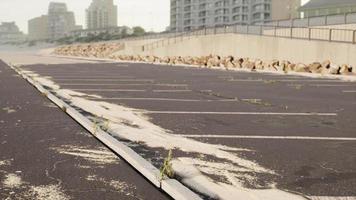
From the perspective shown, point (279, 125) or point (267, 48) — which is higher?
point (267, 48)

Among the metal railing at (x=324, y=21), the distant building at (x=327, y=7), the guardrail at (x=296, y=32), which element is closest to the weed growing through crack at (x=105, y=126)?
the guardrail at (x=296, y=32)

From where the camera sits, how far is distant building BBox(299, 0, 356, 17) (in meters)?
63.5

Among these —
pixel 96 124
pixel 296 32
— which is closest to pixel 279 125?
pixel 96 124

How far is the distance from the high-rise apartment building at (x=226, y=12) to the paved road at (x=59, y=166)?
98768 mm

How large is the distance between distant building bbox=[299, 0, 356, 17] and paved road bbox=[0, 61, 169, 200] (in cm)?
5958

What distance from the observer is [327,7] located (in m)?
66.2

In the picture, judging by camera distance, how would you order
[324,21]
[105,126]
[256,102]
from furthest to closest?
1. [324,21]
2. [256,102]
3. [105,126]

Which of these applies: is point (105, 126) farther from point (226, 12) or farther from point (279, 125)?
point (226, 12)

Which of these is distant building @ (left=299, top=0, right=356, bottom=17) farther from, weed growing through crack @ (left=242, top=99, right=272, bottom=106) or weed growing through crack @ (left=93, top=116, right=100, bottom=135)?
weed growing through crack @ (left=93, top=116, right=100, bottom=135)

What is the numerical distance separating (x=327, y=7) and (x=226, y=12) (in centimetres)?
6564

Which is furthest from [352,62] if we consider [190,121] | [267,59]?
[190,121]

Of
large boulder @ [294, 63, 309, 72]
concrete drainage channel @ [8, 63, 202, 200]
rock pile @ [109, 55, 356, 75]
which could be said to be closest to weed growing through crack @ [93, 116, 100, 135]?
concrete drainage channel @ [8, 63, 202, 200]

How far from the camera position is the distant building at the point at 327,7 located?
63.5m

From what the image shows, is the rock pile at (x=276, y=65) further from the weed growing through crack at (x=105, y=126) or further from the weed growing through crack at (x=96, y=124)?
the weed growing through crack at (x=105, y=126)
